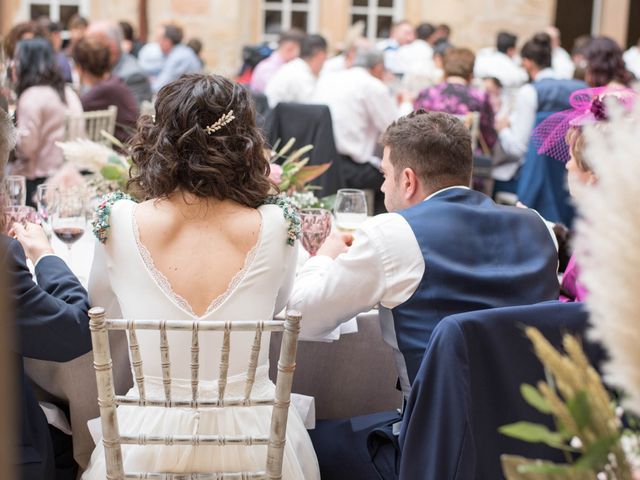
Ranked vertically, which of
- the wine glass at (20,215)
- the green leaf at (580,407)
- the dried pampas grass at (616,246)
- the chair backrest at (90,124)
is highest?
the dried pampas grass at (616,246)

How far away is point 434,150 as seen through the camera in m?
2.24

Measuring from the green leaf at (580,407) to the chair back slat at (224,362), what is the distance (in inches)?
40.2

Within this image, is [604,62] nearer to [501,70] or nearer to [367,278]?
[501,70]

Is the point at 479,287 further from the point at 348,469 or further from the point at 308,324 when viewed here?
the point at 348,469

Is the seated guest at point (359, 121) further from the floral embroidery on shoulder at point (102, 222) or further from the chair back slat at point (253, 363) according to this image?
the chair back slat at point (253, 363)

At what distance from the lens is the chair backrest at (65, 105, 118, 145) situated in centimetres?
525

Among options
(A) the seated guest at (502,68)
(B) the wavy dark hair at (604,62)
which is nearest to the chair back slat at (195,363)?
(B) the wavy dark hair at (604,62)

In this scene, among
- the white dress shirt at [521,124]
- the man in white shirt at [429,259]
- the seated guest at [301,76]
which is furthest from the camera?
the seated guest at [301,76]

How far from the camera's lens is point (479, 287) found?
6.81 feet

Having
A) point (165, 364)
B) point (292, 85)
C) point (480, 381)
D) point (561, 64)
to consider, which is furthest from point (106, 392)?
point (561, 64)

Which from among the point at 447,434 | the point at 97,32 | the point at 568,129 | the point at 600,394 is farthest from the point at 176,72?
the point at 600,394

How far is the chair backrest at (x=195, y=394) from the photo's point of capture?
1747 millimetres

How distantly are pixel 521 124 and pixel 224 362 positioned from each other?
4.88 meters

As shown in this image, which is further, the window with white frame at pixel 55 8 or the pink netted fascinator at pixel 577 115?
the window with white frame at pixel 55 8
